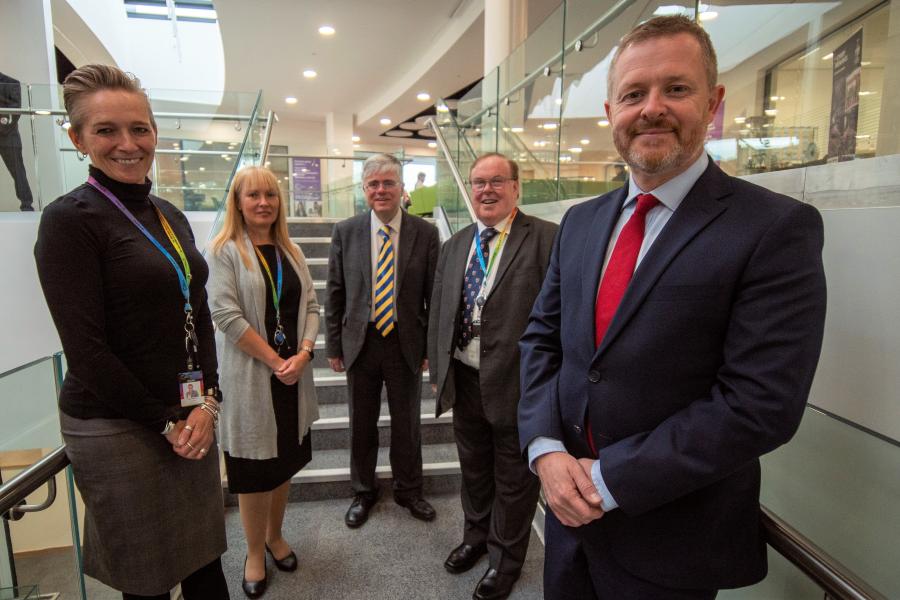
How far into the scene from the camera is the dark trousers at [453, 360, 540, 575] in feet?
6.51

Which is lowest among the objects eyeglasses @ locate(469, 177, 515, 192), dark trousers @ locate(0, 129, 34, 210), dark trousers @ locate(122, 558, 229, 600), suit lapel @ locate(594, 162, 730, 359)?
dark trousers @ locate(122, 558, 229, 600)

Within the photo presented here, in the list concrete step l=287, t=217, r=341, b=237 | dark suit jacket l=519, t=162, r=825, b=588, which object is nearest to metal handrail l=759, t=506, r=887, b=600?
dark suit jacket l=519, t=162, r=825, b=588

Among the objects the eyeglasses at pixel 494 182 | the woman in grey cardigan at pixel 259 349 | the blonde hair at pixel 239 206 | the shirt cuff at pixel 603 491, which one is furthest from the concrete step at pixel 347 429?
the shirt cuff at pixel 603 491

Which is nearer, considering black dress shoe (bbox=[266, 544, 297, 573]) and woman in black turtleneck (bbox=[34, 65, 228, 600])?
woman in black turtleneck (bbox=[34, 65, 228, 600])

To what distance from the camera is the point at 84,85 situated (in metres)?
1.15

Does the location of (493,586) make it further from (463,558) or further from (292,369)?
(292,369)

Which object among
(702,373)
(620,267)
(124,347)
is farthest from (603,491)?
(124,347)

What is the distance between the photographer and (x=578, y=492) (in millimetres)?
1017

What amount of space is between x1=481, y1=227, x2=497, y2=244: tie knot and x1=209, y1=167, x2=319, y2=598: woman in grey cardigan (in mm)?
826

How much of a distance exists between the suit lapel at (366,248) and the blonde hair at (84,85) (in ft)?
4.44

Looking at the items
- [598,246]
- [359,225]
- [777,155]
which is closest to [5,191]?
[359,225]

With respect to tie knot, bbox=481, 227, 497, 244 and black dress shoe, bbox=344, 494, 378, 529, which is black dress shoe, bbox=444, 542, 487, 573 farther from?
tie knot, bbox=481, 227, 497, 244

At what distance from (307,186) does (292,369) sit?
7806mm

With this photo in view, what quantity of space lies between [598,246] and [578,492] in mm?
561
